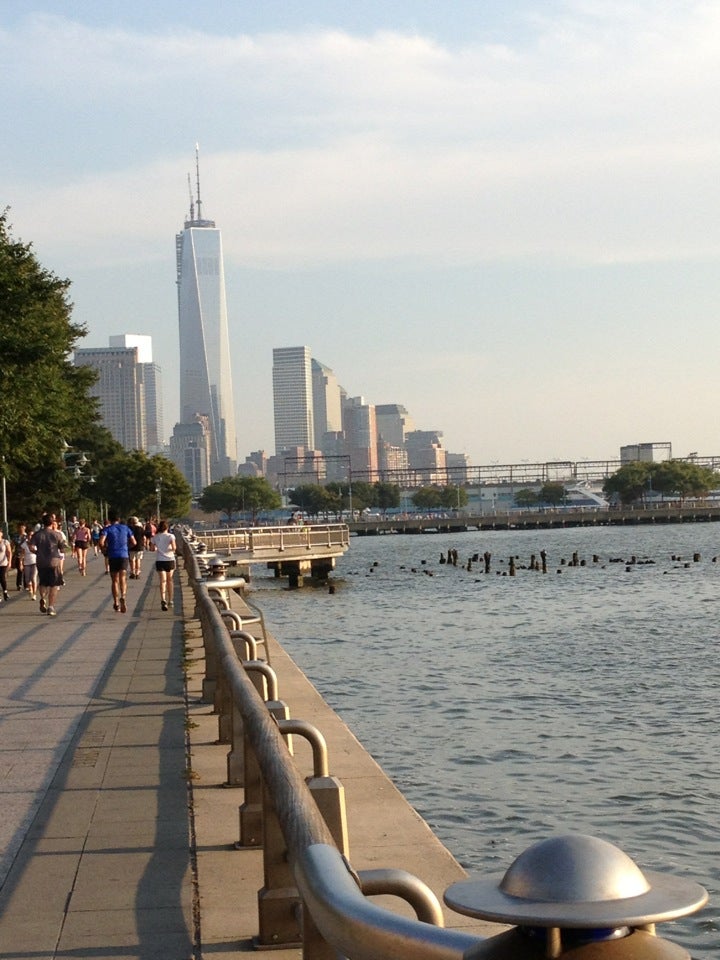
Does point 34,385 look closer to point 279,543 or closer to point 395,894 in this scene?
point 395,894

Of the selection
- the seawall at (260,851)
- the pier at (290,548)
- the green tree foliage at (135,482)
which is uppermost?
the green tree foliage at (135,482)

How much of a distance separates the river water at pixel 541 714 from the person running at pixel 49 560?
5340 millimetres

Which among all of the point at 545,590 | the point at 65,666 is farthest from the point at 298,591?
the point at 65,666

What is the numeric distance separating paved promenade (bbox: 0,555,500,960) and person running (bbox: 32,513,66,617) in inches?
377

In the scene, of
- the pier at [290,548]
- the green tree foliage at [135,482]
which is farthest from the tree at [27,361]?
the green tree foliage at [135,482]

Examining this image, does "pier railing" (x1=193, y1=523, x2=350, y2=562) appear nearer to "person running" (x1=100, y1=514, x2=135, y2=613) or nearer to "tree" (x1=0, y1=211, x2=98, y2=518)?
"tree" (x1=0, y1=211, x2=98, y2=518)

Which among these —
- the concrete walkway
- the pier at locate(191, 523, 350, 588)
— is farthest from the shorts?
the pier at locate(191, 523, 350, 588)

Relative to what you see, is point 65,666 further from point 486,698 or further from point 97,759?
point 486,698

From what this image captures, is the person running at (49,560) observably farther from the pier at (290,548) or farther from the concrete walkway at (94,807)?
the pier at (290,548)

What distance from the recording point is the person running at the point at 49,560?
83.4 ft

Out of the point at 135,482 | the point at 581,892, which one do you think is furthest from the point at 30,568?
the point at 135,482

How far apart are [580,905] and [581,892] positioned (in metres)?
0.03

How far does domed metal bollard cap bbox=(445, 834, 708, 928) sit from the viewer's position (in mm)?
1929

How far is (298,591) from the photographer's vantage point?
219 feet
